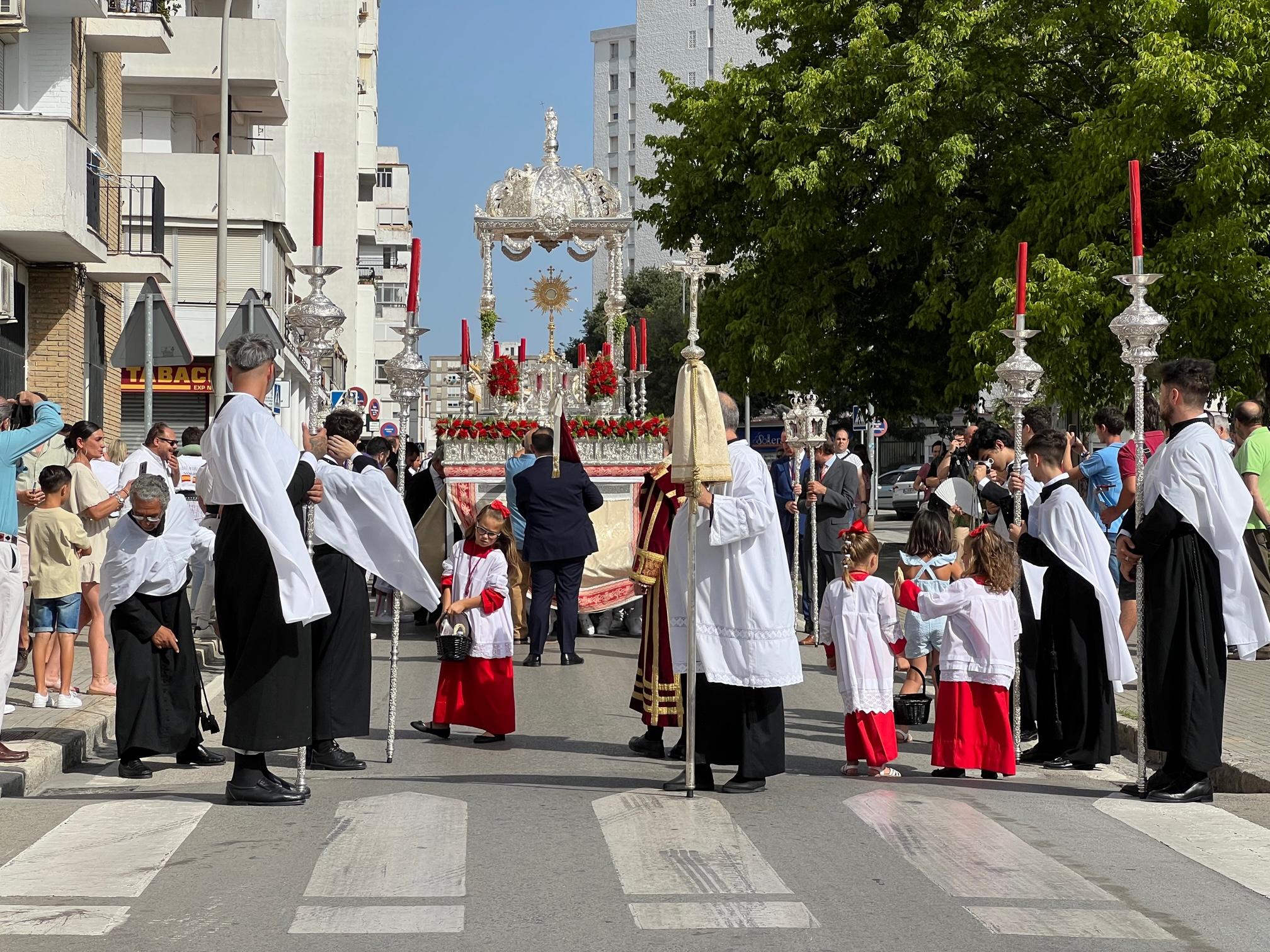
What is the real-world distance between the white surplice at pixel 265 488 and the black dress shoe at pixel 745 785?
2.14 meters

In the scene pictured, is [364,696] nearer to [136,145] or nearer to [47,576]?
[47,576]

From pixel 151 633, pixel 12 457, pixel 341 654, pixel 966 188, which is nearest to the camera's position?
pixel 341 654

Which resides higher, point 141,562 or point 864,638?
point 141,562

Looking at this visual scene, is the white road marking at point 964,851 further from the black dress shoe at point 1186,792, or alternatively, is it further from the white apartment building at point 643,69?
the white apartment building at point 643,69

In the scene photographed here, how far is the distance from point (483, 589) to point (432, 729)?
3.08 feet

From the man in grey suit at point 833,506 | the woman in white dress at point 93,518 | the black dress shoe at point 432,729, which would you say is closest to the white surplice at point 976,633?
the black dress shoe at point 432,729

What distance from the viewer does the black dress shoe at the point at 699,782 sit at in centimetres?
886

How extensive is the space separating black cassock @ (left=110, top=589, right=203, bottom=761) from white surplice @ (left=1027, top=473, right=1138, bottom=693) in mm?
4878

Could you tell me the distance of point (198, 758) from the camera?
33.0ft

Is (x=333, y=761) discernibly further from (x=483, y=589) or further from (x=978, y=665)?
(x=978, y=665)

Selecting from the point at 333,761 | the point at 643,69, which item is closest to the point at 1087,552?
the point at 333,761

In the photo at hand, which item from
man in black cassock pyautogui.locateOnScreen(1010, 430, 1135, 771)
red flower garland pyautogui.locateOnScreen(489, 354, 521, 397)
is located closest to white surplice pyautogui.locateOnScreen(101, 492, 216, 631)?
man in black cassock pyautogui.locateOnScreen(1010, 430, 1135, 771)

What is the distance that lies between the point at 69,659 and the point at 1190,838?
7432 mm

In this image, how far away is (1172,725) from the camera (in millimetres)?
8758
